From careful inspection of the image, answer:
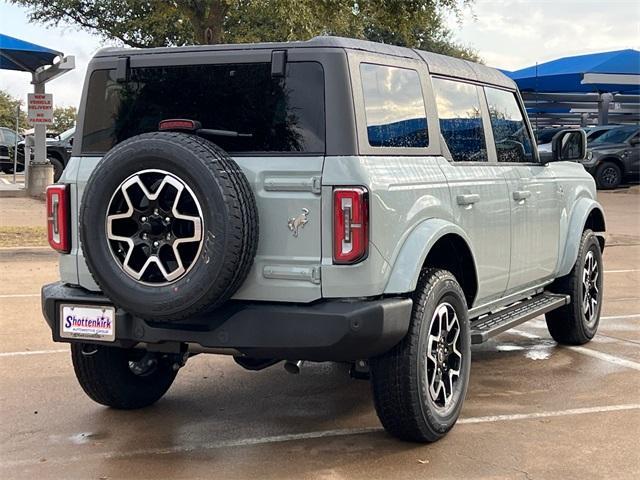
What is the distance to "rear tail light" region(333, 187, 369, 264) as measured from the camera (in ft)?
12.5

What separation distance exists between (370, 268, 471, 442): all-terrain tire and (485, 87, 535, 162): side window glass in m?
1.57

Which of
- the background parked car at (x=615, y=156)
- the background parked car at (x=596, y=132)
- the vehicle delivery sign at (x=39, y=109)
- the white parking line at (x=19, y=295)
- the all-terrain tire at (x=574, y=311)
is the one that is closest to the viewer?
the all-terrain tire at (x=574, y=311)

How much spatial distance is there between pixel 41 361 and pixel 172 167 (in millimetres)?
2791

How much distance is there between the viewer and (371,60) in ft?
13.7

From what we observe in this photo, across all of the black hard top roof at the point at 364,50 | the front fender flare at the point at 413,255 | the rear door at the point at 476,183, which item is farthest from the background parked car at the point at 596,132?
the front fender flare at the point at 413,255

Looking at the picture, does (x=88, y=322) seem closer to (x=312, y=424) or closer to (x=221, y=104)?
(x=221, y=104)

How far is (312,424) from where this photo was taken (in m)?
4.67

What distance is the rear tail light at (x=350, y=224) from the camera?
3.79m

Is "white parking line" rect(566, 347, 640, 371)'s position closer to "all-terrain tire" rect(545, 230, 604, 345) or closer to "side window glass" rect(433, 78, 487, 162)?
"all-terrain tire" rect(545, 230, 604, 345)

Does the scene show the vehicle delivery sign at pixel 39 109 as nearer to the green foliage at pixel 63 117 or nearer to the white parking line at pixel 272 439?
the white parking line at pixel 272 439

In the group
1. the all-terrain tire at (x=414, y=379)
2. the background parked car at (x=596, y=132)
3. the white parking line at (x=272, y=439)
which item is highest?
the background parked car at (x=596, y=132)

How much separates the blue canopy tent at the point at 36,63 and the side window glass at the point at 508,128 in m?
13.4

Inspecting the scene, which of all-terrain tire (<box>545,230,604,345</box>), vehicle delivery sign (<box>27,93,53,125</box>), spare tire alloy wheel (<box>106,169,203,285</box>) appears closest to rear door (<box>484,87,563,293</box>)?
all-terrain tire (<box>545,230,604,345</box>)

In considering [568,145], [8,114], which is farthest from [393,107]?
[8,114]
